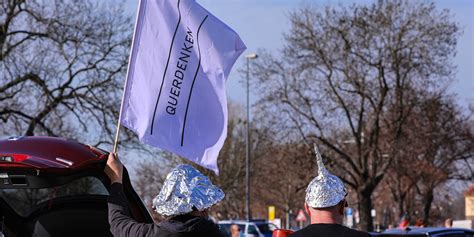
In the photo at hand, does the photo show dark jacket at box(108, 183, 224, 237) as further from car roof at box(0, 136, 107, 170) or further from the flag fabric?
the flag fabric

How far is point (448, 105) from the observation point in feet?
129

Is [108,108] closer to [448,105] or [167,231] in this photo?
[448,105]

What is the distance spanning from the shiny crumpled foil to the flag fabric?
1.89 metres

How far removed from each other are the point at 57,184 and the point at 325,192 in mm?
2013

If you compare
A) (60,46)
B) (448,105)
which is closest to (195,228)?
(60,46)

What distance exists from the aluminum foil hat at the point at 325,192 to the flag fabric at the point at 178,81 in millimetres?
2076

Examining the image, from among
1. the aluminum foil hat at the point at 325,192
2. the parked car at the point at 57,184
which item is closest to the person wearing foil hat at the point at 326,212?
the aluminum foil hat at the point at 325,192

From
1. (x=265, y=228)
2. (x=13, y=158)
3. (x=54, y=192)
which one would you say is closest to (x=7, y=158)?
(x=13, y=158)

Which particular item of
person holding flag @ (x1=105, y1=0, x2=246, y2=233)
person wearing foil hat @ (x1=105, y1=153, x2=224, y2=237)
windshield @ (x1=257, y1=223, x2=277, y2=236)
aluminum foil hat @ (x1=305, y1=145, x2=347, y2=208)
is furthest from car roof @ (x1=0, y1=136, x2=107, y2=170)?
windshield @ (x1=257, y1=223, x2=277, y2=236)

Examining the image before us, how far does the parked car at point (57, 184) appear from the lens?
18.1ft

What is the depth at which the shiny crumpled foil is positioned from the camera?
14.5 feet

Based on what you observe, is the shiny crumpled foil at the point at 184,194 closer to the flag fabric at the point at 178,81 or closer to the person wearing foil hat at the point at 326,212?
the person wearing foil hat at the point at 326,212

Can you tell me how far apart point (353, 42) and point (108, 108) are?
12.0 m

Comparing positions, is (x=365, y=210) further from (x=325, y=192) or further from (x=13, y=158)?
(x=325, y=192)
